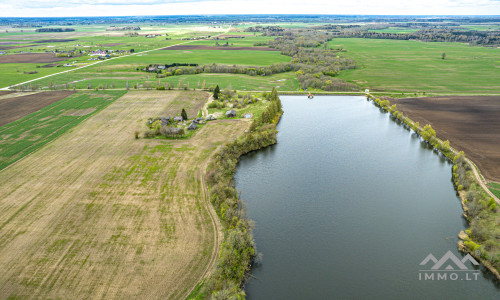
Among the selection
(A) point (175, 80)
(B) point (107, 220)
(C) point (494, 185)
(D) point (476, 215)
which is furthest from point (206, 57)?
(D) point (476, 215)

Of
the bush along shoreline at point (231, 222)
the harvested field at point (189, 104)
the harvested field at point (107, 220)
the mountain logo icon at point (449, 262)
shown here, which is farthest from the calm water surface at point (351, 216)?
the harvested field at point (189, 104)

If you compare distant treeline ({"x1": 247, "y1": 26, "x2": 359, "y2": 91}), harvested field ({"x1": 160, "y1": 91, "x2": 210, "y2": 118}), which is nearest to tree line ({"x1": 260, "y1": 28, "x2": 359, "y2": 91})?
distant treeline ({"x1": 247, "y1": 26, "x2": 359, "y2": 91})

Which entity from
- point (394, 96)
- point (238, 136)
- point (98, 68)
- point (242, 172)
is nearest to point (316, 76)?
point (394, 96)

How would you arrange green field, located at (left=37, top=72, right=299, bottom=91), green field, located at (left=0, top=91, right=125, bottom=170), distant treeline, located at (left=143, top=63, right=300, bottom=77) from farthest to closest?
distant treeline, located at (left=143, top=63, right=300, bottom=77)
green field, located at (left=37, top=72, right=299, bottom=91)
green field, located at (left=0, top=91, right=125, bottom=170)

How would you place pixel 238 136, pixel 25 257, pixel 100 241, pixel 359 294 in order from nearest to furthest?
pixel 359 294, pixel 25 257, pixel 100 241, pixel 238 136

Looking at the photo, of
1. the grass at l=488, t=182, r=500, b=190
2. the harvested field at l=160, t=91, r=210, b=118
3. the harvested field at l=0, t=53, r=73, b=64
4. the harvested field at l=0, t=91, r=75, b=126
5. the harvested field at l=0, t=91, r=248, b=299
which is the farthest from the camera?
the harvested field at l=0, t=53, r=73, b=64

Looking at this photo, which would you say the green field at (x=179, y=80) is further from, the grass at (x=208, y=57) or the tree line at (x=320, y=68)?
the grass at (x=208, y=57)

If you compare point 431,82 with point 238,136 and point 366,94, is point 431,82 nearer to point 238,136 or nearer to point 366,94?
point 366,94

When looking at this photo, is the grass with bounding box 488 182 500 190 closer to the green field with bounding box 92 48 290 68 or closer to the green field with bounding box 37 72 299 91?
the green field with bounding box 37 72 299 91
